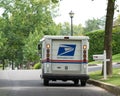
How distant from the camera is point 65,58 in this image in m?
22.5

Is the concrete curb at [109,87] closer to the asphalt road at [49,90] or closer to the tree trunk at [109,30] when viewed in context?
the asphalt road at [49,90]

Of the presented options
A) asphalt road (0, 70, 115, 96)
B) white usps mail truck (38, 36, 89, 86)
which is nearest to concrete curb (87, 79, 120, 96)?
asphalt road (0, 70, 115, 96)

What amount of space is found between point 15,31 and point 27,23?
2399mm

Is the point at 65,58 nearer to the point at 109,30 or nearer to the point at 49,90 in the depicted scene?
the point at 49,90

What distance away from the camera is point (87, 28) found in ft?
531

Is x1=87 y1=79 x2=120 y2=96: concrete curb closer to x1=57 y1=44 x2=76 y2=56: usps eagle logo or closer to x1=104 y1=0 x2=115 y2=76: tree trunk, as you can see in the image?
x1=57 y1=44 x2=76 y2=56: usps eagle logo

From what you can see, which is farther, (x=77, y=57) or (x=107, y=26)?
(x=107, y=26)

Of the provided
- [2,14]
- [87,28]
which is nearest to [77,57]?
[2,14]

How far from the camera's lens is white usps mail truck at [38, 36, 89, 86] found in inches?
879

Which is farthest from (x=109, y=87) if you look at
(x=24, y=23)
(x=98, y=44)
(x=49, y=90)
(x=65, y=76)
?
(x=24, y=23)

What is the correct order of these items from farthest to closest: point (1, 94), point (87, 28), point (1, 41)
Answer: point (87, 28)
point (1, 41)
point (1, 94)

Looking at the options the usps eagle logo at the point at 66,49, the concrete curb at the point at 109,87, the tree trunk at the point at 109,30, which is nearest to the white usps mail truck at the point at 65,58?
the usps eagle logo at the point at 66,49

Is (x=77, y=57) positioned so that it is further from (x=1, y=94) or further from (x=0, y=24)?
(x=0, y=24)

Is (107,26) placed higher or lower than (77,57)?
higher
